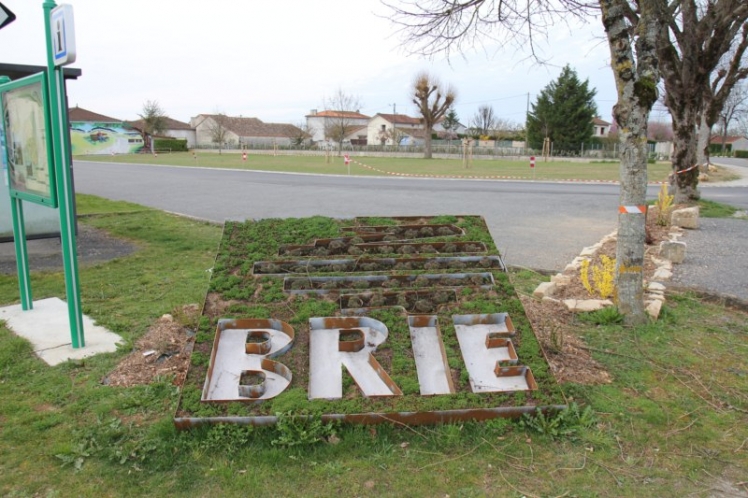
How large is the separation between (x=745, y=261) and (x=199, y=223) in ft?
31.1

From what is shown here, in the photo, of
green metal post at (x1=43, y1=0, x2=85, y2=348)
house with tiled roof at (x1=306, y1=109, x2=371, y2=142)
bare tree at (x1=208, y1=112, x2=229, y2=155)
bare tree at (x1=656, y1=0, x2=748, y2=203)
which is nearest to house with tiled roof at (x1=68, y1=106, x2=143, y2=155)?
bare tree at (x1=208, y1=112, x2=229, y2=155)

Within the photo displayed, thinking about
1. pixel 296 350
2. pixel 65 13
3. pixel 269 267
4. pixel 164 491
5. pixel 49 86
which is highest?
pixel 65 13

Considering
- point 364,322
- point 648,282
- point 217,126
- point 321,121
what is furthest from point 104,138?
point 364,322

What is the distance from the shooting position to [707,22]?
12266mm

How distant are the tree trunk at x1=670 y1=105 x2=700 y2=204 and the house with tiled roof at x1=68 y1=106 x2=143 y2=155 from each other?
6985 cm

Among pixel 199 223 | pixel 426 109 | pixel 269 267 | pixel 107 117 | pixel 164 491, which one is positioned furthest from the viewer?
pixel 107 117

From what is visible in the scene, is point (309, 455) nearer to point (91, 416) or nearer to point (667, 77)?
point (91, 416)

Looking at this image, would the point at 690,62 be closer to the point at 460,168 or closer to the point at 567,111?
the point at 460,168

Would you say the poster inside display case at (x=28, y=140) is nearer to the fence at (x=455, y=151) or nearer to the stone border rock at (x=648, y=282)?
the stone border rock at (x=648, y=282)

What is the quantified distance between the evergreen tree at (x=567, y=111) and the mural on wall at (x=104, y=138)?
49.8m

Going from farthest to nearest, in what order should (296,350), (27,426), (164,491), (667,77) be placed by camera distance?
(667,77) → (296,350) → (27,426) → (164,491)

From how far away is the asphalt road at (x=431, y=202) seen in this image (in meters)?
9.93

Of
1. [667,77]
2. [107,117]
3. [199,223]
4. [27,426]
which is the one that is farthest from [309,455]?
[107,117]

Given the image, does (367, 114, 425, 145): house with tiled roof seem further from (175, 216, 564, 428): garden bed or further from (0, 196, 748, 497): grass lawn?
(0, 196, 748, 497): grass lawn
